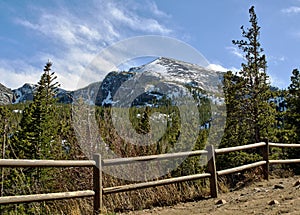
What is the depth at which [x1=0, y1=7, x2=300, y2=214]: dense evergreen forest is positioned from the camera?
6.46 metres

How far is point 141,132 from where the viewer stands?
27.5 ft

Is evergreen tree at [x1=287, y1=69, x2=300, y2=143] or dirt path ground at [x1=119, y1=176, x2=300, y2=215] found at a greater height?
evergreen tree at [x1=287, y1=69, x2=300, y2=143]

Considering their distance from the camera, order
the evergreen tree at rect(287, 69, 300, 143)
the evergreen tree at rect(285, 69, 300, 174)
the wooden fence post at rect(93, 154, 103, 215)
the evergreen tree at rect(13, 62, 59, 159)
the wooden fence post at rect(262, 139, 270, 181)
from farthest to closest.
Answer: the evergreen tree at rect(13, 62, 59, 159) → the evergreen tree at rect(287, 69, 300, 143) → the evergreen tree at rect(285, 69, 300, 174) → the wooden fence post at rect(262, 139, 270, 181) → the wooden fence post at rect(93, 154, 103, 215)

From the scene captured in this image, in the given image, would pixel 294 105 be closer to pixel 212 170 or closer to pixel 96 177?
pixel 212 170

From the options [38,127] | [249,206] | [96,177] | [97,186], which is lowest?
[249,206]

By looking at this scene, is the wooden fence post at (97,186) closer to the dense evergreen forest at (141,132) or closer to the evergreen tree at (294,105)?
the dense evergreen forest at (141,132)

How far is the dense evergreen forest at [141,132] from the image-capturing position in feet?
21.2

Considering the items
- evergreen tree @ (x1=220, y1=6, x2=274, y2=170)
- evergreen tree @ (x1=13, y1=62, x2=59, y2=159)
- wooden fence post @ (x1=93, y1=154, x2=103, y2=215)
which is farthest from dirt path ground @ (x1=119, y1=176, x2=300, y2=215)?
evergreen tree @ (x1=13, y1=62, x2=59, y2=159)

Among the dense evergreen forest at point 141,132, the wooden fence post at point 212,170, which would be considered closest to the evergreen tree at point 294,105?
the dense evergreen forest at point 141,132

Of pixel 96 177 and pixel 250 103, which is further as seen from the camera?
pixel 250 103

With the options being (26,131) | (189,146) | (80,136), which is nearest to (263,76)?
(189,146)

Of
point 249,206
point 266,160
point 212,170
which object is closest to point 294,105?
point 266,160

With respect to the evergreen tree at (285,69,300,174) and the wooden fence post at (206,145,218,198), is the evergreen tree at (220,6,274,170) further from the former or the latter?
the wooden fence post at (206,145,218,198)

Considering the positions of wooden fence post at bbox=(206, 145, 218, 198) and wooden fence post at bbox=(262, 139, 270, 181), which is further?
wooden fence post at bbox=(262, 139, 270, 181)
